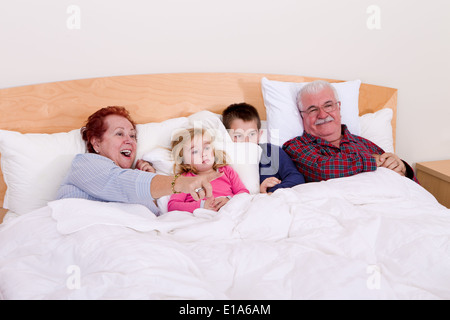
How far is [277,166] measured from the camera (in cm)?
172

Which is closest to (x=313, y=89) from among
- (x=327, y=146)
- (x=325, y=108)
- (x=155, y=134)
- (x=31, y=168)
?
(x=325, y=108)

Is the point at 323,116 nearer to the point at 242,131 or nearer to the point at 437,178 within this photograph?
the point at 242,131

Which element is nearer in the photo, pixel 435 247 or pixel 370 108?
pixel 435 247

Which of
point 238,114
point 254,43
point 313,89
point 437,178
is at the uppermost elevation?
point 254,43

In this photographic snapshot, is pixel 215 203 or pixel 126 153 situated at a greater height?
pixel 126 153

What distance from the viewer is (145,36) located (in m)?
1.80

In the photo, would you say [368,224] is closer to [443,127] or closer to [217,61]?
[217,61]

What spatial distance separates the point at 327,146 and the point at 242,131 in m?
0.43

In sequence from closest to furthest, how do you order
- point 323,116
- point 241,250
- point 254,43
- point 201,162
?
1. point 241,250
2. point 201,162
3. point 323,116
4. point 254,43

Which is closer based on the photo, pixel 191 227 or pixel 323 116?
pixel 191 227

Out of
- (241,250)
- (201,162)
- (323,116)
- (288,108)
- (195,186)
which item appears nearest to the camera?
(241,250)

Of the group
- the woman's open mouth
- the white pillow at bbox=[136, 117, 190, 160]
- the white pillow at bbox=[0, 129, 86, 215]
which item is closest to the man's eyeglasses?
the white pillow at bbox=[136, 117, 190, 160]

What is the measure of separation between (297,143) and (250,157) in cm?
28

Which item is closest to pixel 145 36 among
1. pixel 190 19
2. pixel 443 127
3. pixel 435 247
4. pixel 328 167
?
pixel 190 19
